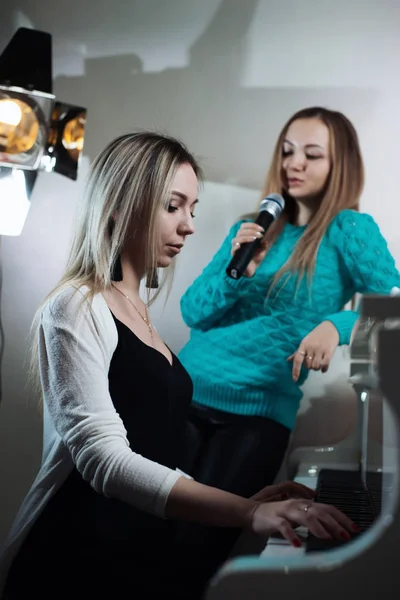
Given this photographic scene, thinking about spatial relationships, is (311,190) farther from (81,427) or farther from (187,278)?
(81,427)

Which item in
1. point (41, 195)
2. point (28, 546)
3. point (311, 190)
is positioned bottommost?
point (28, 546)

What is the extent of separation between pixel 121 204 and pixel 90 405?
15.8 inches

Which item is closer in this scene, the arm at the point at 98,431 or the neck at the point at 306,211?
the arm at the point at 98,431

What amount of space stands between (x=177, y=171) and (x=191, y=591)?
882 millimetres

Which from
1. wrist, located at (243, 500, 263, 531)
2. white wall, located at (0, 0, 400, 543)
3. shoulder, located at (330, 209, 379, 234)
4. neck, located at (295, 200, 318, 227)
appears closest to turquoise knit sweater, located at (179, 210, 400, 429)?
shoulder, located at (330, 209, 379, 234)

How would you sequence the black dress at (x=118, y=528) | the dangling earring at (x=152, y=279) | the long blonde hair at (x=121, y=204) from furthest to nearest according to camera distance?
the dangling earring at (x=152, y=279) < the long blonde hair at (x=121, y=204) < the black dress at (x=118, y=528)

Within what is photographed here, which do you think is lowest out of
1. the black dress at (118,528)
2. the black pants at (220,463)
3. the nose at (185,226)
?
the black pants at (220,463)

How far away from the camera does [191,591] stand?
1.59m

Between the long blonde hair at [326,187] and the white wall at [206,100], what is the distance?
0.23 m

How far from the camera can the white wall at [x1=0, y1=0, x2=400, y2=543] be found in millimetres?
2361

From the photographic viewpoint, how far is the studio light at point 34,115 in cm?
208

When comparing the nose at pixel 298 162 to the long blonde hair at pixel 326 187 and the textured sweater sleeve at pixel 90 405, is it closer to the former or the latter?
the long blonde hair at pixel 326 187

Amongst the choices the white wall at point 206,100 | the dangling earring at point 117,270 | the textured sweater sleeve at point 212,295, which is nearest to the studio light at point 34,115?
the white wall at point 206,100

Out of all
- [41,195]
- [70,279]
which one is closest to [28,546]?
[70,279]
